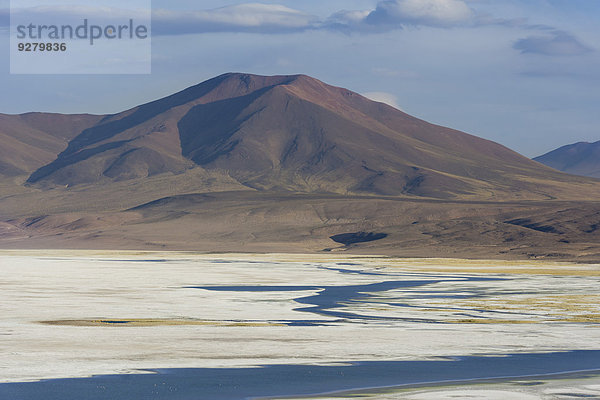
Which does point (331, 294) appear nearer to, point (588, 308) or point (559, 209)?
point (588, 308)

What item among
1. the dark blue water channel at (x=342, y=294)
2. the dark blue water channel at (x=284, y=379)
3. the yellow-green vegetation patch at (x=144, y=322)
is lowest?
the dark blue water channel at (x=342, y=294)

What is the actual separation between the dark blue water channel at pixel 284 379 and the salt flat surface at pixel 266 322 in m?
0.85

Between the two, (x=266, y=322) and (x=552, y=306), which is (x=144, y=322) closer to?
(x=266, y=322)

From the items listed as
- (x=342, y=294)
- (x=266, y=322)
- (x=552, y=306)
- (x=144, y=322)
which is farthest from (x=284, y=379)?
(x=342, y=294)

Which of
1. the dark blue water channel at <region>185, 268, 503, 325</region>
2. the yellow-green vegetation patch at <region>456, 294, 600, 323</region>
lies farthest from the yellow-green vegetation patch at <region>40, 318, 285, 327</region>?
the yellow-green vegetation patch at <region>456, 294, 600, 323</region>

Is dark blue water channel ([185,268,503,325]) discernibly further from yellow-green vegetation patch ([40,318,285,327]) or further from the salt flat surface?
yellow-green vegetation patch ([40,318,285,327])

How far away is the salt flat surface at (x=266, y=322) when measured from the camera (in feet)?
80.7

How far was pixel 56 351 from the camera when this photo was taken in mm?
24953

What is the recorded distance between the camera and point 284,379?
2153cm

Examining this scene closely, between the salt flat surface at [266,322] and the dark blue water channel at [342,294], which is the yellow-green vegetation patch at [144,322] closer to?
the salt flat surface at [266,322]

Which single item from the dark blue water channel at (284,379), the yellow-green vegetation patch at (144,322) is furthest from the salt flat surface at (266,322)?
the dark blue water channel at (284,379)

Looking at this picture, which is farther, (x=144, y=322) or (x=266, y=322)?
(x=266, y=322)

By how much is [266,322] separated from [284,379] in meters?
12.0

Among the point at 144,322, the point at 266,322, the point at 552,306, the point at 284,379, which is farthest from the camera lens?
the point at 552,306
